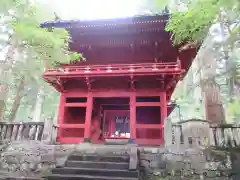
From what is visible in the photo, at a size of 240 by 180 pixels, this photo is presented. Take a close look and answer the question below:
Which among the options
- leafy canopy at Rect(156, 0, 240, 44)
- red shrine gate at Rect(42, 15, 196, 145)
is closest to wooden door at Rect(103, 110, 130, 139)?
red shrine gate at Rect(42, 15, 196, 145)

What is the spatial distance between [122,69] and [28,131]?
508 cm

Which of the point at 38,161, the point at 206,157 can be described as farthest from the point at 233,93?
the point at 38,161

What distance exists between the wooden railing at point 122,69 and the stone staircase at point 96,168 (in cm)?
433

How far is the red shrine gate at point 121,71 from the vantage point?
988cm

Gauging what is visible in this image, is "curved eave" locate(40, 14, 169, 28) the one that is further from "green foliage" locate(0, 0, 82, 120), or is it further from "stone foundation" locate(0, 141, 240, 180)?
"stone foundation" locate(0, 141, 240, 180)

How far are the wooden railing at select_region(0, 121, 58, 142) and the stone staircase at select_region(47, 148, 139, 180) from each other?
144 cm

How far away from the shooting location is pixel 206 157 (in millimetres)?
6496

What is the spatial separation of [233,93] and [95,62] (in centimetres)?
754

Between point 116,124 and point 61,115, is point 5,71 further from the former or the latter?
point 116,124

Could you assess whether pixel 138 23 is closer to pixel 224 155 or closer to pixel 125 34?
pixel 125 34

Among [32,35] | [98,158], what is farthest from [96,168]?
[32,35]

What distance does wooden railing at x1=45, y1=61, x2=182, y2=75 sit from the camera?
31.9 feet

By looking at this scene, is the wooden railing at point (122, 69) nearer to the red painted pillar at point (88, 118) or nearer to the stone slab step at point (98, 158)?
the red painted pillar at point (88, 118)

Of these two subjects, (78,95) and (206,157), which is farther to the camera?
(78,95)
